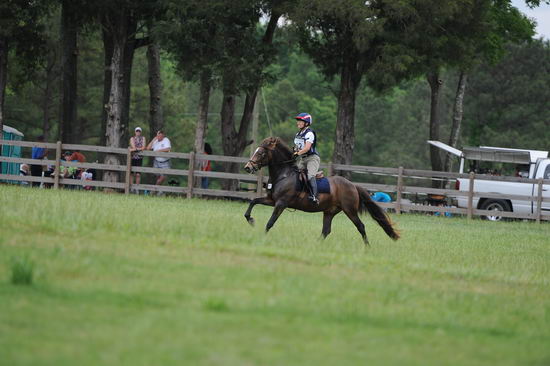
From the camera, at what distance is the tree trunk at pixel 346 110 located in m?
36.2

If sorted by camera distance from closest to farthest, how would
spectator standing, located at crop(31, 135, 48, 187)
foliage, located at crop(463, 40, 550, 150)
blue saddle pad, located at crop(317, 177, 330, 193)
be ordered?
blue saddle pad, located at crop(317, 177, 330, 193) < spectator standing, located at crop(31, 135, 48, 187) < foliage, located at crop(463, 40, 550, 150)

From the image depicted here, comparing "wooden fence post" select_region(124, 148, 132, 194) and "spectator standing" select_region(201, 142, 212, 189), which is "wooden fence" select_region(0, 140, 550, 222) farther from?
"spectator standing" select_region(201, 142, 212, 189)

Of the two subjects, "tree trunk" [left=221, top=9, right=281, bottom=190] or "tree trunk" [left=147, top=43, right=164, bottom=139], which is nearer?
"tree trunk" [left=221, top=9, right=281, bottom=190]

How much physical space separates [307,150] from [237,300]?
8.86m

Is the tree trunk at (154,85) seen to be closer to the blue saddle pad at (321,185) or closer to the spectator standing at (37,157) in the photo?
the spectator standing at (37,157)

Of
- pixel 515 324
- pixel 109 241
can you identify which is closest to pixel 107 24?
pixel 109 241

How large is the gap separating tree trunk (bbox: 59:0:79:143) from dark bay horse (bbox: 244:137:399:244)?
20.4 metres

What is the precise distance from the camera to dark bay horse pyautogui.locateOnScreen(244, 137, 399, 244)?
57.8 feet

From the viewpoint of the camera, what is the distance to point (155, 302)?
8.53m

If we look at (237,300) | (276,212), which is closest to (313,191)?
(276,212)

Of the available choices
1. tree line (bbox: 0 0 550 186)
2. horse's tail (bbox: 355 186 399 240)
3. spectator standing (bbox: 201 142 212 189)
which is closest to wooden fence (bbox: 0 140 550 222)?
spectator standing (bbox: 201 142 212 189)

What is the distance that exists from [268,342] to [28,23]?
31076 mm

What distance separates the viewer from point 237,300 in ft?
29.4

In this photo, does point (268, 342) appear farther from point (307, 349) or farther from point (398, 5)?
point (398, 5)
